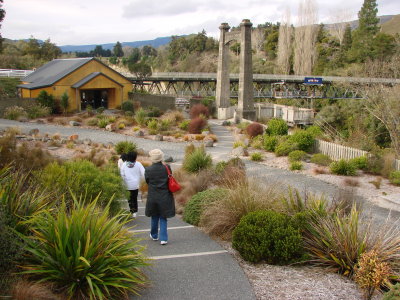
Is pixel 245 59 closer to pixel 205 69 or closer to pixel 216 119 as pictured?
pixel 216 119

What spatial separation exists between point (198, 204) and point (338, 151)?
11.2 meters

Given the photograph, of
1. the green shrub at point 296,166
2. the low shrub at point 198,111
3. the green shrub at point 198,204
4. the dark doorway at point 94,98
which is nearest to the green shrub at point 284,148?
the green shrub at point 296,166

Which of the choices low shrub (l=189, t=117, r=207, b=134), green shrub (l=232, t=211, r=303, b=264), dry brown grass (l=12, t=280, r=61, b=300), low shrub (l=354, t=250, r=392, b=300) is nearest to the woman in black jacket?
green shrub (l=232, t=211, r=303, b=264)

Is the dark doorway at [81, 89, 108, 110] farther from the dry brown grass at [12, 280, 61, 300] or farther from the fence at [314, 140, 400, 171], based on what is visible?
the dry brown grass at [12, 280, 61, 300]

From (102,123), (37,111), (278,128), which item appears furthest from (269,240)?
(37,111)

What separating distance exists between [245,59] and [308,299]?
25.0 m

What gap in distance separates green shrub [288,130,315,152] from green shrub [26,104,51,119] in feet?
59.4

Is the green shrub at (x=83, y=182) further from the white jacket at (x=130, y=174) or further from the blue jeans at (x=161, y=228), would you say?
the blue jeans at (x=161, y=228)

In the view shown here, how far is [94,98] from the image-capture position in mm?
34625

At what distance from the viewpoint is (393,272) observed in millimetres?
5523

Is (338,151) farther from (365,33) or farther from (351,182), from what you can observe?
(365,33)

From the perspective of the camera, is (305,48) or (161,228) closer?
(161,228)

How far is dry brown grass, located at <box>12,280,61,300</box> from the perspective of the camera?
12.8 feet

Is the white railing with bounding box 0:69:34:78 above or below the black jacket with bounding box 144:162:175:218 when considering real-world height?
above
